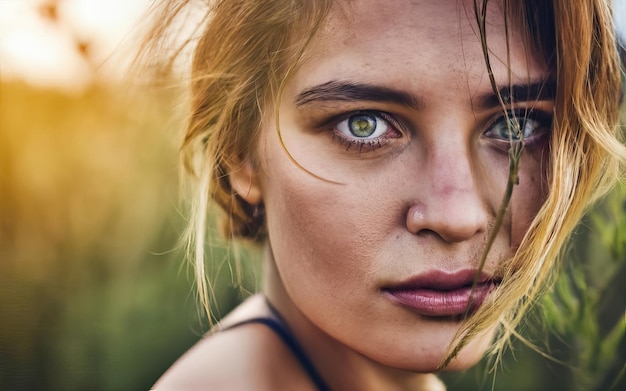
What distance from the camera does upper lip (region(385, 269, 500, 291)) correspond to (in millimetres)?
1158

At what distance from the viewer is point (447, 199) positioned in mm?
1141

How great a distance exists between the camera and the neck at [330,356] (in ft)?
4.40

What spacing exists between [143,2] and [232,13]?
21 cm

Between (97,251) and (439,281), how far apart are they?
77cm

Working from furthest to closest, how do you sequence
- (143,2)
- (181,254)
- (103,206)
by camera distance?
(181,254) → (103,206) → (143,2)

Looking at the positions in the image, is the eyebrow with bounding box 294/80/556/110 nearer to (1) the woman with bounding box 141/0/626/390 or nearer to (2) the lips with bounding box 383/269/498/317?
(1) the woman with bounding box 141/0/626/390

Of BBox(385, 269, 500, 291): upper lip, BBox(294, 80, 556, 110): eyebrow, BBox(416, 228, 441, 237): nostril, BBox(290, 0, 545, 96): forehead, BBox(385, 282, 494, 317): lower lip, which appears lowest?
BBox(385, 282, 494, 317): lower lip

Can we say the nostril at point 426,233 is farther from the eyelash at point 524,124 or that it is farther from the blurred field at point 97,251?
the blurred field at point 97,251

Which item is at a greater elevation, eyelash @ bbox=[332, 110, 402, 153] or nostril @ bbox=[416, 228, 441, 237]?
eyelash @ bbox=[332, 110, 402, 153]

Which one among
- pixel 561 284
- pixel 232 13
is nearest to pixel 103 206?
pixel 232 13

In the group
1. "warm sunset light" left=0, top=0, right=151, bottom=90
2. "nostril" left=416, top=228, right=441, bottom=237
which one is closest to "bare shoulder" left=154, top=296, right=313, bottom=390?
"nostril" left=416, top=228, right=441, bottom=237

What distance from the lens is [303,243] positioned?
3.95 feet

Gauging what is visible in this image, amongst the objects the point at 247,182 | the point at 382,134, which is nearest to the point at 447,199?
the point at 382,134

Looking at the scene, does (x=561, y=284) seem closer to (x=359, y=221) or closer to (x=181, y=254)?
(x=359, y=221)
